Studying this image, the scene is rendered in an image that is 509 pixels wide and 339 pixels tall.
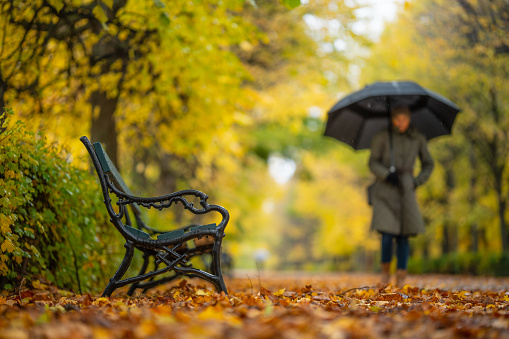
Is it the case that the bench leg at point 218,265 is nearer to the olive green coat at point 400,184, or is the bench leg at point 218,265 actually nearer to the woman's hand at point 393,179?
the olive green coat at point 400,184

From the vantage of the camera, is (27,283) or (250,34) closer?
(27,283)

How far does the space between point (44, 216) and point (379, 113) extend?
445cm

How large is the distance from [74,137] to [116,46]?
4.94ft

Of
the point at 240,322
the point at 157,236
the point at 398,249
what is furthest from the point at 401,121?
the point at 240,322

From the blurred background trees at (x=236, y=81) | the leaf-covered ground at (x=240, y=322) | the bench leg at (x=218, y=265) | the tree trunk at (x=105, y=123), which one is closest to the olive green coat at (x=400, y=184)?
the blurred background trees at (x=236, y=81)

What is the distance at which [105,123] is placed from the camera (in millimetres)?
6652

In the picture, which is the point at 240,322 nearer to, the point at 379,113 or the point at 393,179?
the point at 393,179

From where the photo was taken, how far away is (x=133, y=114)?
8016 millimetres

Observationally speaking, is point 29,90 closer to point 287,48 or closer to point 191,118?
point 191,118

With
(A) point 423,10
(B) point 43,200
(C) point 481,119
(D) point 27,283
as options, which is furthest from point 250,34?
(C) point 481,119

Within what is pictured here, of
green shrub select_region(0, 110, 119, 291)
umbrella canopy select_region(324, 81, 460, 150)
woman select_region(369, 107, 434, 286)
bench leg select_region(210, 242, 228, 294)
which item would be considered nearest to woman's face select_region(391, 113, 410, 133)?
woman select_region(369, 107, 434, 286)

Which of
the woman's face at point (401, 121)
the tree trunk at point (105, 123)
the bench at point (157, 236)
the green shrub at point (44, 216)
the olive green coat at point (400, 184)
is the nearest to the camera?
the green shrub at point (44, 216)

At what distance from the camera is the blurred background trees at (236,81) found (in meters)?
5.54

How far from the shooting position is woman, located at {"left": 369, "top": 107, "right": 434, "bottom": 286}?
5531mm
